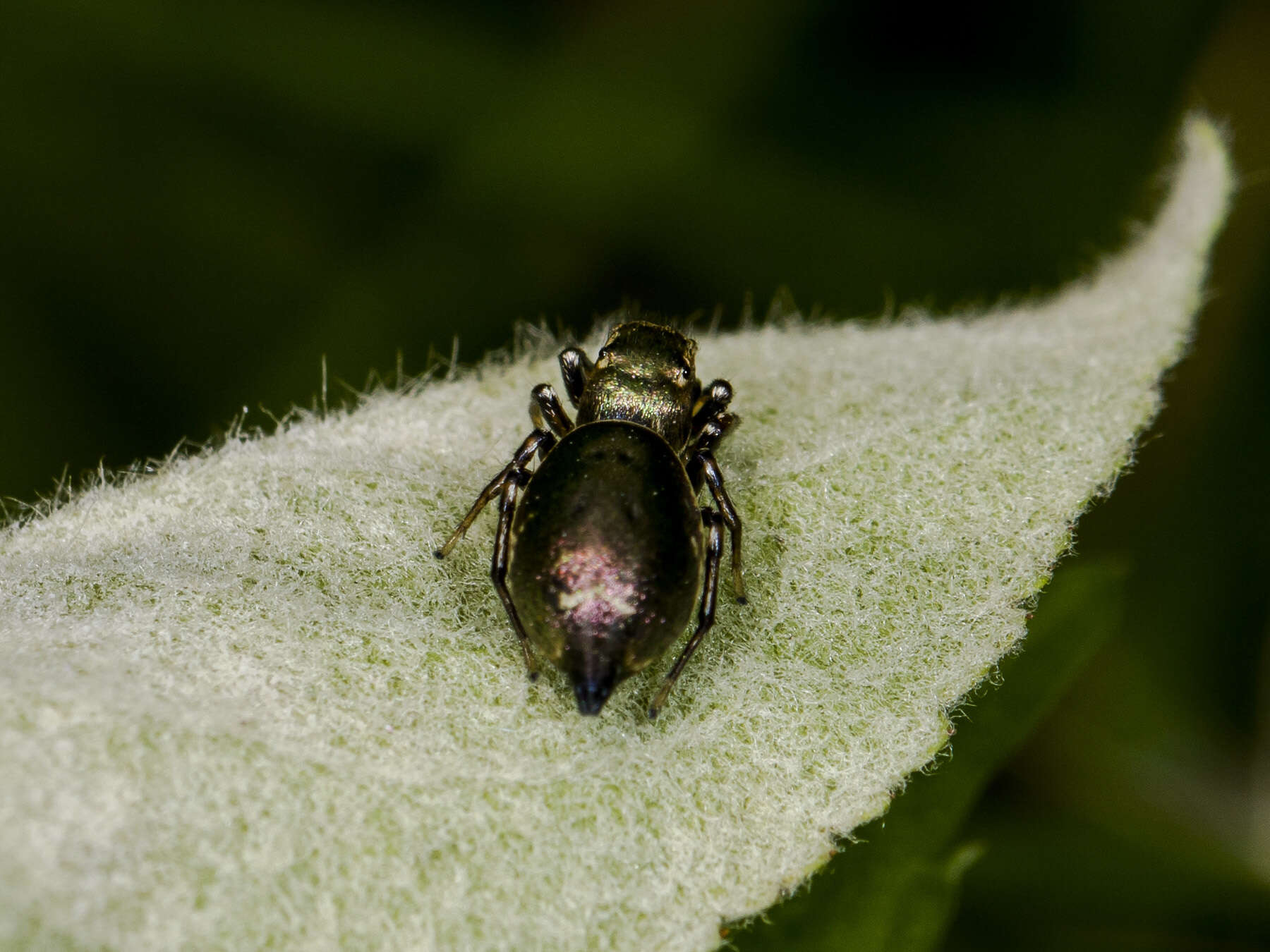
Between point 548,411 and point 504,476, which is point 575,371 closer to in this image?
point 548,411

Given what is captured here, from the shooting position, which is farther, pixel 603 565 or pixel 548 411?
pixel 548 411

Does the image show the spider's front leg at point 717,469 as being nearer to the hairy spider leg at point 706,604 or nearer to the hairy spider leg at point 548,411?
the hairy spider leg at point 706,604

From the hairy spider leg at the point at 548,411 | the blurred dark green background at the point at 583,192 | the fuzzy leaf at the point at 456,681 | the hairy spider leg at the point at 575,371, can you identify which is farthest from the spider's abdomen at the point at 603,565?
the blurred dark green background at the point at 583,192

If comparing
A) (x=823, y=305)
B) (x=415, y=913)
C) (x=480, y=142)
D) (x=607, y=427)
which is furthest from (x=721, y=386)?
(x=480, y=142)

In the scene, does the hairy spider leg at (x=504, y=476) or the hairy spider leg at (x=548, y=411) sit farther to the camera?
the hairy spider leg at (x=548, y=411)

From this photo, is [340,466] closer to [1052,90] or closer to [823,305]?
[823,305]

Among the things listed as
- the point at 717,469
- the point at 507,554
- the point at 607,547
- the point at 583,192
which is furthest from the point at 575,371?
the point at 583,192
